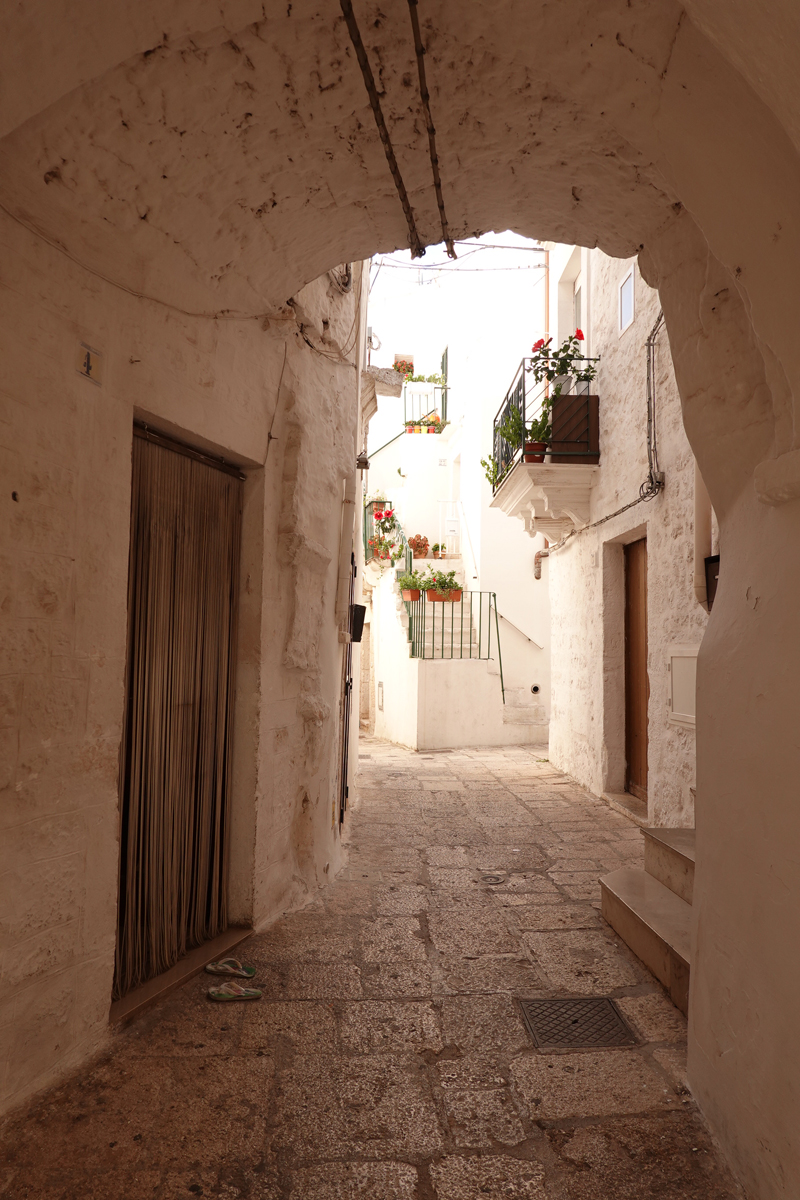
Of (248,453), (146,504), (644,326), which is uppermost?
(644,326)

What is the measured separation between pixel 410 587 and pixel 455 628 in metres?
1.15

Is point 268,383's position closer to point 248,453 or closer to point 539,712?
point 248,453

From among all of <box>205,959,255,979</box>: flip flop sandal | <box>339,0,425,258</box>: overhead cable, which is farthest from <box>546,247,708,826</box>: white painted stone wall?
<box>205,959,255,979</box>: flip flop sandal

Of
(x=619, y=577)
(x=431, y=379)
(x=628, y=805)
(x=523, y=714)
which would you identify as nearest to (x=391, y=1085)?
(x=628, y=805)

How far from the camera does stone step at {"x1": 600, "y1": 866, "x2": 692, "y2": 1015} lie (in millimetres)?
3100

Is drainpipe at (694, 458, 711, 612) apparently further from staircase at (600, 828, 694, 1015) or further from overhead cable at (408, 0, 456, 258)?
overhead cable at (408, 0, 456, 258)

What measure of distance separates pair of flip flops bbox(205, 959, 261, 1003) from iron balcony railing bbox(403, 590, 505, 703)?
8.97 m

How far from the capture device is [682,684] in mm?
5637

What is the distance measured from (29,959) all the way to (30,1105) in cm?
43

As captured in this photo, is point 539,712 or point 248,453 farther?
point 539,712

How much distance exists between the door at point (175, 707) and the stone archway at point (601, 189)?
73cm

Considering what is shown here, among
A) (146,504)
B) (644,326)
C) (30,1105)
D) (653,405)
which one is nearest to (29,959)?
(30,1105)

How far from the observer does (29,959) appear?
96.8 inches

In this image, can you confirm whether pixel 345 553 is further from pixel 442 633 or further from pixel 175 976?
pixel 442 633
